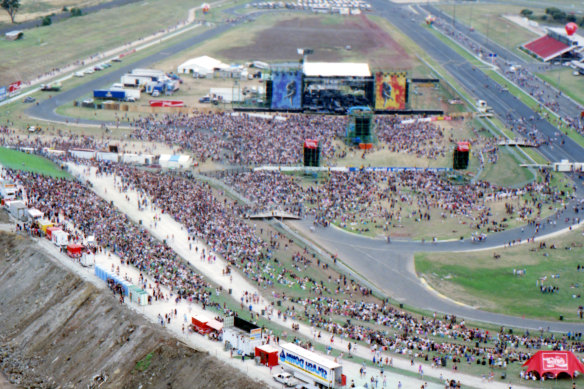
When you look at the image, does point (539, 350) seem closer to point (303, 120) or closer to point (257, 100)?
point (303, 120)

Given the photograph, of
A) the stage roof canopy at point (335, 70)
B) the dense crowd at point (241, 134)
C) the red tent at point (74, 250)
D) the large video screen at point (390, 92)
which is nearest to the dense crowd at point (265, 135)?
the dense crowd at point (241, 134)

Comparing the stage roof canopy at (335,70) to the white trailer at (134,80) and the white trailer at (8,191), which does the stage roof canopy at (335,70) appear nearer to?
the white trailer at (134,80)

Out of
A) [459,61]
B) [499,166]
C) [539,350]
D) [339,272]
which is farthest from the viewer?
[459,61]

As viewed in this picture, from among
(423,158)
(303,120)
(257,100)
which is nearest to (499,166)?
(423,158)

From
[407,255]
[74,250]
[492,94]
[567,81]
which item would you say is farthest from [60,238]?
[567,81]

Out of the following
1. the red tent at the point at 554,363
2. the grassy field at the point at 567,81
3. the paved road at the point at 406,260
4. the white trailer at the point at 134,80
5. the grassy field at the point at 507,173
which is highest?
the red tent at the point at 554,363
